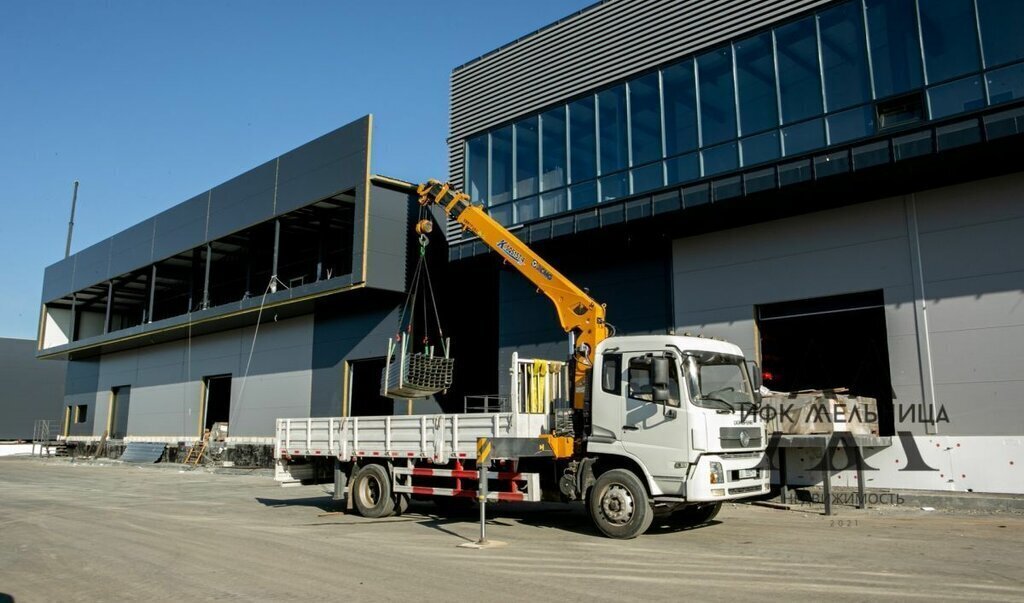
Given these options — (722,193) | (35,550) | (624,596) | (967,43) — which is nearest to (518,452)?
(624,596)

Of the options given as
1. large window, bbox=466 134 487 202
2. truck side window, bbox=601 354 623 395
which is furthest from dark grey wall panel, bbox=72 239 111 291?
truck side window, bbox=601 354 623 395

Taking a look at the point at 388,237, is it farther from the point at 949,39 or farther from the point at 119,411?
the point at 119,411

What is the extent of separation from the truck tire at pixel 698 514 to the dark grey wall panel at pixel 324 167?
16965 millimetres

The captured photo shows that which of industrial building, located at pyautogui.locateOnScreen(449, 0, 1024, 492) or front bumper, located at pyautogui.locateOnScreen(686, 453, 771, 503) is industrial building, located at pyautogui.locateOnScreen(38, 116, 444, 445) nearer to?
industrial building, located at pyautogui.locateOnScreen(449, 0, 1024, 492)

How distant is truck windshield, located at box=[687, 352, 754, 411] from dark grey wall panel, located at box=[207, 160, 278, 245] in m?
22.6

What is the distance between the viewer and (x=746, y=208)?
17.1 meters

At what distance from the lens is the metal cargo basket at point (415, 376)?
57.9 feet

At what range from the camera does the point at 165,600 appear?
22.9 ft

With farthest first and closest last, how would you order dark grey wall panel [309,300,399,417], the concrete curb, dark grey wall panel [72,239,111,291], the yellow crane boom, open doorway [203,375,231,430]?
dark grey wall panel [72,239,111,291], open doorway [203,375,231,430], dark grey wall panel [309,300,399,417], the concrete curb, the yellow crane boom

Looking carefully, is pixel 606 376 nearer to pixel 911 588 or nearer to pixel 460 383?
pixel 911 588

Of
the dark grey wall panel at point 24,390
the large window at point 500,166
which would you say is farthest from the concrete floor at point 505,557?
the dark grey wall panel at point 24,390

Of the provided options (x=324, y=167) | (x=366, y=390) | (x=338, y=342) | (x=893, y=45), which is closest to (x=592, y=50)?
(x=893, y=45)

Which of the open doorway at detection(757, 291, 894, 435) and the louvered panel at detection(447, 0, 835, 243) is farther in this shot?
the louvered panel at detection(447, 0, 835, 243)

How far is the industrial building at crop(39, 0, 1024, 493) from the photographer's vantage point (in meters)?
14.2
